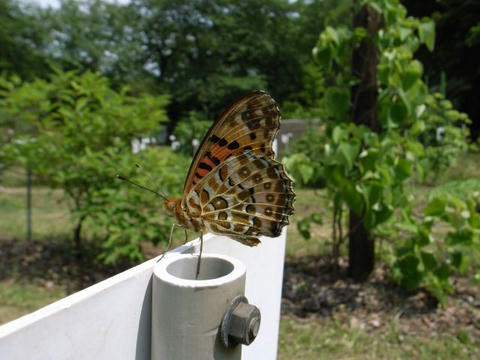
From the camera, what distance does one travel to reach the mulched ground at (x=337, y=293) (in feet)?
10.3

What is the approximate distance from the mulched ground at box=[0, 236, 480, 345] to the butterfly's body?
7.51ft

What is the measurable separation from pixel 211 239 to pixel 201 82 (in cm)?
2830

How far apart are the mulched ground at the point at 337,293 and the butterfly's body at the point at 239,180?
2.29 meters

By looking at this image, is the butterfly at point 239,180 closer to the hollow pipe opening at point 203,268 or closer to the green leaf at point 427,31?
the hollow pipe opening at point 203,268

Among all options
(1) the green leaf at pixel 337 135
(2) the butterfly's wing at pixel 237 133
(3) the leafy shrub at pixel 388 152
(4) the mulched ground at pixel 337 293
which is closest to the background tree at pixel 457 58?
(3) the leafy shrub at pixel 388 152

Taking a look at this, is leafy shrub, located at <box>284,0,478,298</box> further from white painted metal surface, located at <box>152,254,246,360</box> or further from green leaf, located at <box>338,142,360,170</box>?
white painted metal surface, located at <box>152,254,246,360</box>

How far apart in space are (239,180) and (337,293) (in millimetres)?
2806

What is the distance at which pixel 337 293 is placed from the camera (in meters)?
3.65

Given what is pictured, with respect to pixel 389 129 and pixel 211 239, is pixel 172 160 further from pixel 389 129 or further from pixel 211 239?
pixel 211 239

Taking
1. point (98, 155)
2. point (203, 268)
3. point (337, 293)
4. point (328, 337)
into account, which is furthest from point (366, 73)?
point (203, 268)

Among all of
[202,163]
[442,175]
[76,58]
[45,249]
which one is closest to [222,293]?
[202,163]

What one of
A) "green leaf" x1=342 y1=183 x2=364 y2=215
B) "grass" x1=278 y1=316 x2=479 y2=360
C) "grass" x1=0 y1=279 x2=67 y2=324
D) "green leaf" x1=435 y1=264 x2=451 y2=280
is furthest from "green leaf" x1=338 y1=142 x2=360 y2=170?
"grass" x1=0 y1=279 x2=67 y2=324

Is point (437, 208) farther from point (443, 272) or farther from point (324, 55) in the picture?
point (324, 55)

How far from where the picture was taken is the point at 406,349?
2.81 metres
